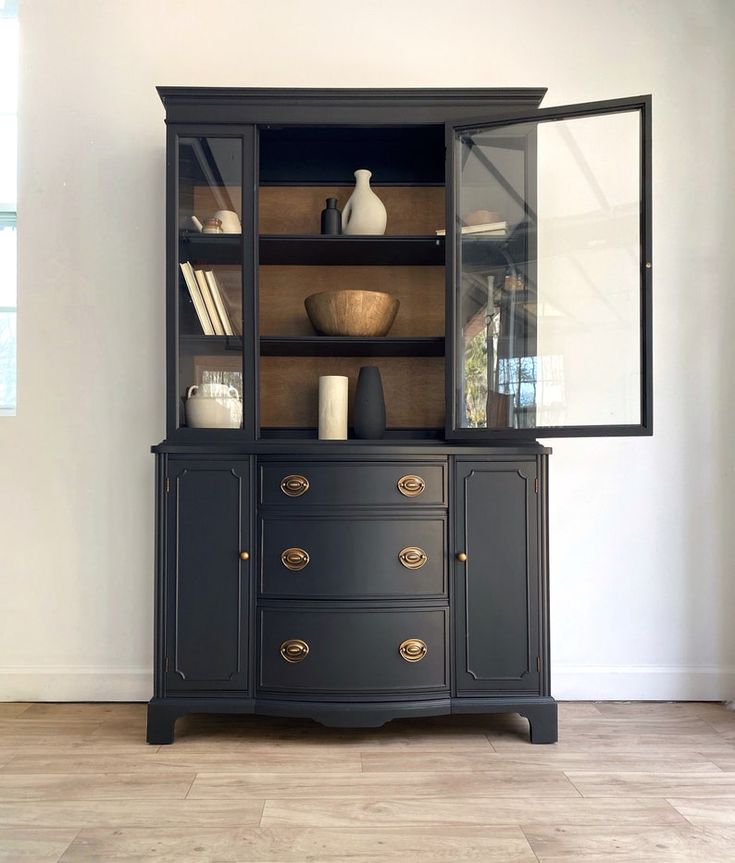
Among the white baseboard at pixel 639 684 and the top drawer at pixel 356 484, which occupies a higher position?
the top drawer at pixel 356 484

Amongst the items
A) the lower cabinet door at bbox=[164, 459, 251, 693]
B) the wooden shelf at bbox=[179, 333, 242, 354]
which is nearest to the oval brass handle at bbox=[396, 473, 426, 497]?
the lower cabinet door at bbox=[164, 459, 251, 693]

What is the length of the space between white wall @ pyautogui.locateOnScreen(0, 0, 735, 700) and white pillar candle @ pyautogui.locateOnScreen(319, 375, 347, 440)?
62cm

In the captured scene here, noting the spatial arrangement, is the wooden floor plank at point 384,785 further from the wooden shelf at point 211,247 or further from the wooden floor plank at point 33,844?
the wooden shelf at point 211,247

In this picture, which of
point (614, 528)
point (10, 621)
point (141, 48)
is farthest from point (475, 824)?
point (141, 48)

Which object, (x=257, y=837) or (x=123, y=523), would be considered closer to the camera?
(x=257, y=837)

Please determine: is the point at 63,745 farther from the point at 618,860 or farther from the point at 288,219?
the point at 288,219

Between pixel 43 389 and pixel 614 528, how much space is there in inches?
81.8

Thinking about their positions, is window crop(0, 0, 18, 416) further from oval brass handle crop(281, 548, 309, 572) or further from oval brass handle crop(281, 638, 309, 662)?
oval brass handle crop(281, 638, 309, 662)

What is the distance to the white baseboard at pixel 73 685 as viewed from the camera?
2.47 metres

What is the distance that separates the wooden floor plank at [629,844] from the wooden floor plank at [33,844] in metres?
1.01

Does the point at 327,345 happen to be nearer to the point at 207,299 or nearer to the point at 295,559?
the point at 207,299

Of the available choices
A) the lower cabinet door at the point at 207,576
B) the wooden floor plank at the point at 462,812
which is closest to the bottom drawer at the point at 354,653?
the lower cabinet door at the point at 207,576

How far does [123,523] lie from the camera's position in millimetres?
2504

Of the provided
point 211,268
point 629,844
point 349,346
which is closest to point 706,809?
point 629,844
